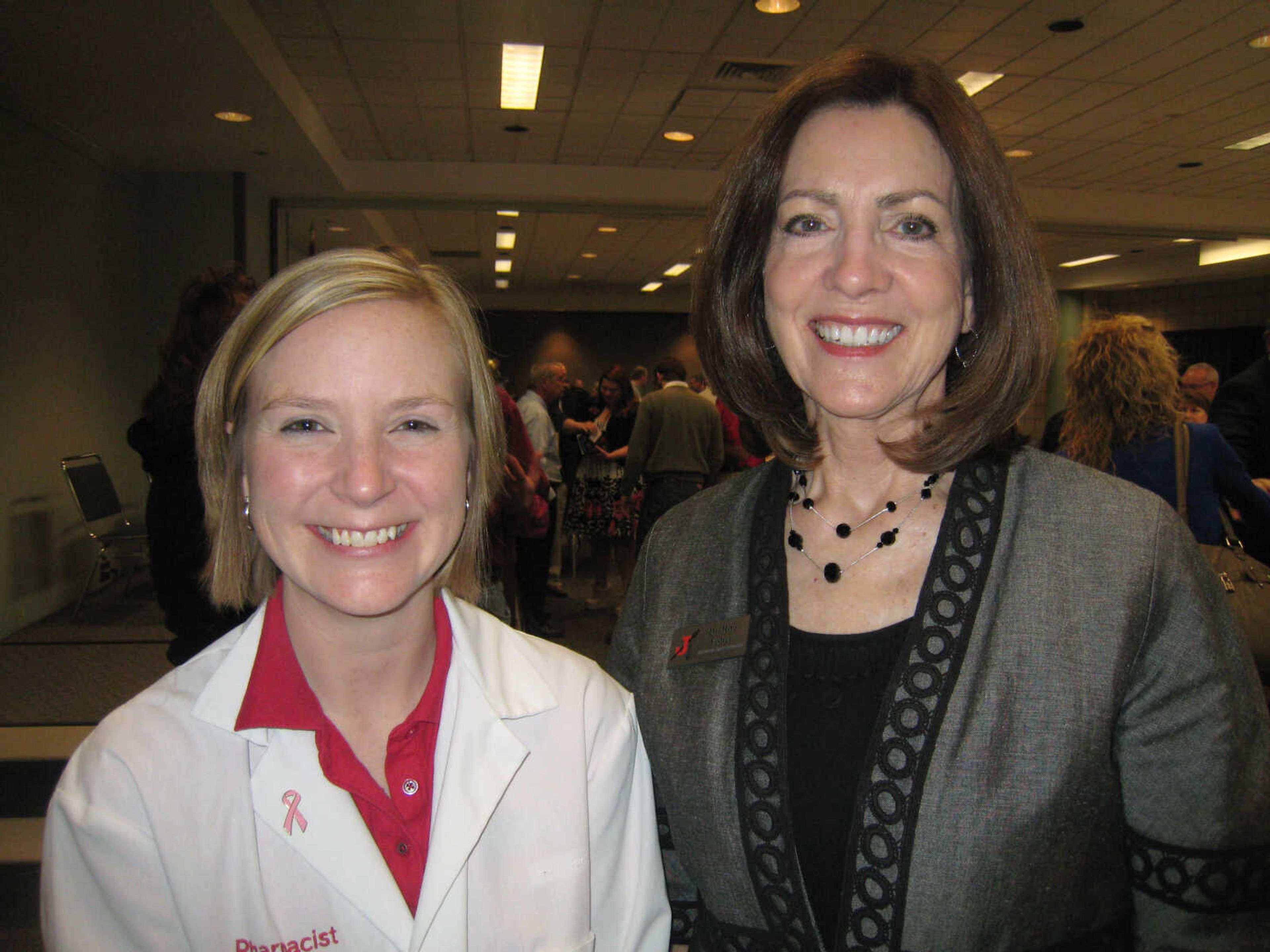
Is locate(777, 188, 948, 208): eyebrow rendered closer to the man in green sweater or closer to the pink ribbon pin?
the pink ribbon pin

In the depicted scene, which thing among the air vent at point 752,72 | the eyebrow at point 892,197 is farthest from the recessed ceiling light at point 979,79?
the eyebrow at point 892,197

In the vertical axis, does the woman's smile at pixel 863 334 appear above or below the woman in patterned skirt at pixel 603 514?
above

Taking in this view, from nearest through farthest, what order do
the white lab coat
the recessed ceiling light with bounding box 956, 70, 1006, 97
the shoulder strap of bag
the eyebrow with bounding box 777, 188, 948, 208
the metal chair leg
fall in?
the white lab coat → the eyebrow with bounding box 777, 188, 948, 208 → the shoulder strap of bag → the metal chair leg → the recessed ceiling light with bounding box 956, 70, 1006, 97

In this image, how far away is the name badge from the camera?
128cm

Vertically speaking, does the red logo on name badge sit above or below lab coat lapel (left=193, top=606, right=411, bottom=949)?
above

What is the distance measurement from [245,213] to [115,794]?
343 inches

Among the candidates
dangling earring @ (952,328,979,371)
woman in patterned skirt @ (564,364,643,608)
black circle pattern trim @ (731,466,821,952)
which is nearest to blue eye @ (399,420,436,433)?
Answer: black circle pattern trim @ (731,466,821,952)

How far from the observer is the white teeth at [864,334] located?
1.24 meters

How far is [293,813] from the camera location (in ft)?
3.59

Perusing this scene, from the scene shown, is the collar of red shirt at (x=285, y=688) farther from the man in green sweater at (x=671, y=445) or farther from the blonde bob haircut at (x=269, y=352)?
the man in green sweater at (x=671, y=445)

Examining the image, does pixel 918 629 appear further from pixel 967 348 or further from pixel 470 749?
pixel 470 749

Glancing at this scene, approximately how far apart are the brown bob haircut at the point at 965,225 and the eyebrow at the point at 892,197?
6cm

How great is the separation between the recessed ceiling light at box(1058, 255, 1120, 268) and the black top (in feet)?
51.5

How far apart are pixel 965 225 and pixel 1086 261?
16.1 m
